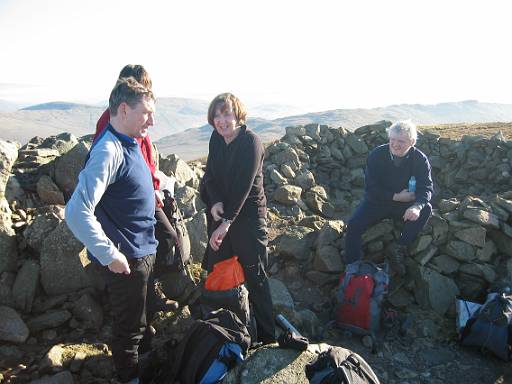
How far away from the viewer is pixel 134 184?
12.4 ft

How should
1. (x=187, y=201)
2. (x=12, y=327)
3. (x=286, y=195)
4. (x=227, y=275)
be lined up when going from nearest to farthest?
1. (x=227, y=275)
2. (x=12, y=327)
3. (x=187, y=201)
4. (x=286, y=195)

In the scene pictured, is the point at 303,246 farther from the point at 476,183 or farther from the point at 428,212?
the point at 476,183

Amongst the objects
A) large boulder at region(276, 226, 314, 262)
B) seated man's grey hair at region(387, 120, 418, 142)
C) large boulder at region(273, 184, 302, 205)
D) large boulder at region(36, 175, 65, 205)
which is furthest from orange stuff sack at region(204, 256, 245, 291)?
large boulder at region(273, 184, 302, 205)

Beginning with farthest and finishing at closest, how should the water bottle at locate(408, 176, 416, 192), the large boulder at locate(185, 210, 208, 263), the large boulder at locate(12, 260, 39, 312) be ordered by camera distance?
the large boulder at locate(185, 210, 208, 263)
the water bottle at locate(408, 176, 416, 192)
the large boulder at locate(12, 260, 39, 312)

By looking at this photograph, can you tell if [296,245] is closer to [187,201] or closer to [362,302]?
[362,302]

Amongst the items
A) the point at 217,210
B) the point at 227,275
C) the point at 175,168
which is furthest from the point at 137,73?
the point at 175,168

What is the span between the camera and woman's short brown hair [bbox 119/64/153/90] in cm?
498

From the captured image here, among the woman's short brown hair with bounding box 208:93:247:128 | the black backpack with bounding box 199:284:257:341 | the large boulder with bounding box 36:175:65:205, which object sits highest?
the woman's short brown hair with bounding box 208:93:247:128

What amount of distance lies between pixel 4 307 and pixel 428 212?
6.90m

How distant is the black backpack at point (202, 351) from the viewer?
4293 millimetres

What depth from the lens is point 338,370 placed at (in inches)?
145

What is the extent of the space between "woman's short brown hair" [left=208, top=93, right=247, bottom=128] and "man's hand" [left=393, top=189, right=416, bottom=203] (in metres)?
3.60

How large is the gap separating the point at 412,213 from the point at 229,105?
380 cm

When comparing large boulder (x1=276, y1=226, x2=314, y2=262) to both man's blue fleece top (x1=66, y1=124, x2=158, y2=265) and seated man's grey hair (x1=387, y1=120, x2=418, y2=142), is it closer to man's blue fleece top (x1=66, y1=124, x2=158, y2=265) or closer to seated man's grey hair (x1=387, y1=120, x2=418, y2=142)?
seated man's grey hair (x1=387, y1=120, x2=418, y2=142)
